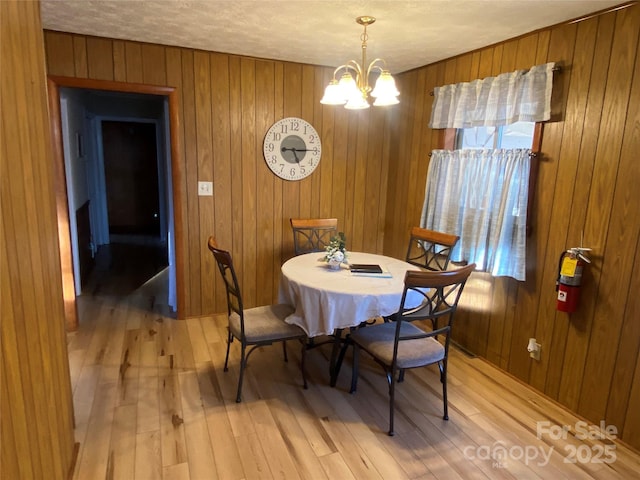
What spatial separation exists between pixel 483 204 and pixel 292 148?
5.80ft

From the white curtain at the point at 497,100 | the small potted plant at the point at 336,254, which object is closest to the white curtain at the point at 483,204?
the white curtain at the point at 497,100

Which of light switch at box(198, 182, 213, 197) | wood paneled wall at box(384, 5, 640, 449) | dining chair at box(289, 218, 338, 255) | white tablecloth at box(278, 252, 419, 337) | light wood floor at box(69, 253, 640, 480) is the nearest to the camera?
light wood floor at box(69, 253, 640, 480)

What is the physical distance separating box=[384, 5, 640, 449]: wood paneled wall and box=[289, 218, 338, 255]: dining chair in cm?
144

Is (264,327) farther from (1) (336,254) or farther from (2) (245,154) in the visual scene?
(2) (245,154)

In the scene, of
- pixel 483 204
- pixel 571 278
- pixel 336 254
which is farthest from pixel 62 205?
pixel 571 278

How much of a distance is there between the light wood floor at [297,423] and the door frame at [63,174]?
0.44 metres

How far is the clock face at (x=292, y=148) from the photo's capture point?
3.69 meters

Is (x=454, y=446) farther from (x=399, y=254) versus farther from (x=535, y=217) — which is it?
(x=399, y=254)

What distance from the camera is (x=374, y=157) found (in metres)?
4.10

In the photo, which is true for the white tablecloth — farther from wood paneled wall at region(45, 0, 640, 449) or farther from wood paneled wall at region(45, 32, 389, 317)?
wood paneled wall at region(45, 32, 389, 317)

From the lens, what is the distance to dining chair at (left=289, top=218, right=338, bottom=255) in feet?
11.8

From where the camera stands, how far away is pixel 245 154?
362cm

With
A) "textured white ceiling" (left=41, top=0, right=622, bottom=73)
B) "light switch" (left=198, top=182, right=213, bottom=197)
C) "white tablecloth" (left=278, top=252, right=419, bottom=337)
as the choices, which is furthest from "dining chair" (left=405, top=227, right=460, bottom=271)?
"light switch" (left=198, top=182, right=213, bottom=197)

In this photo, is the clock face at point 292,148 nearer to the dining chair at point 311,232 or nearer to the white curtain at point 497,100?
the dining chair at point 311,232
